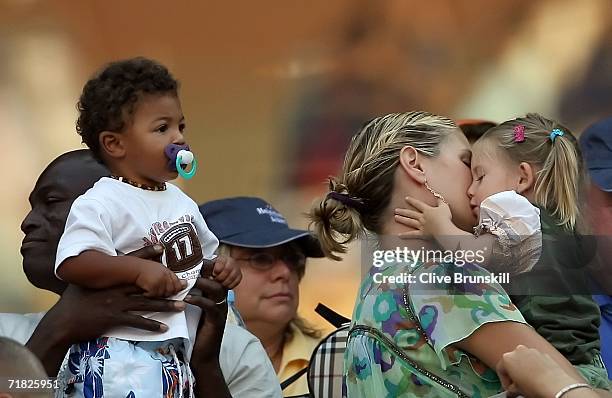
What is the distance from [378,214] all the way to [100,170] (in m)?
0.59

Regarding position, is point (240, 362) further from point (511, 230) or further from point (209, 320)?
point (511, 230)

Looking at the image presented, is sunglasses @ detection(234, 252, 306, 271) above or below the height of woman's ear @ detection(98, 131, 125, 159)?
below

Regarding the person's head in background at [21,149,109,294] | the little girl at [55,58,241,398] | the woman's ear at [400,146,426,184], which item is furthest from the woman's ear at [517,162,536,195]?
the person's head in background at [21,149,109,294]

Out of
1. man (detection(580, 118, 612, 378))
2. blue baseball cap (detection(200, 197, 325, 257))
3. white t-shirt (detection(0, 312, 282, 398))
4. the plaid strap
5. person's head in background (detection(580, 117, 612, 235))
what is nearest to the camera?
white t-shirt (detection(0, 312, 282, 398))

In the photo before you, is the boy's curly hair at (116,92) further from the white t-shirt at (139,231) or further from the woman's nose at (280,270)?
the woman's nose at (280,270)

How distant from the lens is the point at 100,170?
2133mm

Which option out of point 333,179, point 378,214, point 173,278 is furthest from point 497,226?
point 173,278

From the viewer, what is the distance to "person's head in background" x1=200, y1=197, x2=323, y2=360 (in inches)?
113

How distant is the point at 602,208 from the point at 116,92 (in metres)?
1.21

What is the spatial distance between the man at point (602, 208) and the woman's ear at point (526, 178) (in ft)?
1.06

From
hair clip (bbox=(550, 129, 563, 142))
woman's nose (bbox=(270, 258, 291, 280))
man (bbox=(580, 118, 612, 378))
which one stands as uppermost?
hair clip (bbox=(550, 129, 563, 142))

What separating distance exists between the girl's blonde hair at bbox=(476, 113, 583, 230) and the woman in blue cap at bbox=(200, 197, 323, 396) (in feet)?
3.03

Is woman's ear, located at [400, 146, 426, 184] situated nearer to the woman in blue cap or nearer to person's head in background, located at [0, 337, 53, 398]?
person's head in background, located at [0, 337, 53, 398]

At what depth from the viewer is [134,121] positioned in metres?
1.78
